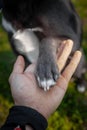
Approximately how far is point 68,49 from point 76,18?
453 millimetres

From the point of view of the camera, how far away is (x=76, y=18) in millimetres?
2369

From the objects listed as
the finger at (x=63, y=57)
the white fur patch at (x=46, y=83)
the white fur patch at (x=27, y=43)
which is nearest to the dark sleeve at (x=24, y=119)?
the white fur patch at (x=46, y=83)

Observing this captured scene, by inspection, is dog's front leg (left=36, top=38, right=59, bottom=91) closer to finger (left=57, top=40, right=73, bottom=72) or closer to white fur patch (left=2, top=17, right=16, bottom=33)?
finger (left=57, top=40, right=73, bottom=72)

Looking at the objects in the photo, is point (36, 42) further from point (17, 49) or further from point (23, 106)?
point (23, 106)

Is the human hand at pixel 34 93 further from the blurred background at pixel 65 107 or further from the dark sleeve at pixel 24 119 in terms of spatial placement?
the blurred background at pixel 65 107

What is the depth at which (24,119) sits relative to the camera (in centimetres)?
150

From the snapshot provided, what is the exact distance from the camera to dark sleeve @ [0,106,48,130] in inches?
58.8

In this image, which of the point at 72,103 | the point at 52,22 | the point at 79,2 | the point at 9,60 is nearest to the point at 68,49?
the point at 52,22

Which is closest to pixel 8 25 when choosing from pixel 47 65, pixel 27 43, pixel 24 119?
pixel 27 43

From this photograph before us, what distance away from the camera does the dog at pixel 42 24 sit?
213cm

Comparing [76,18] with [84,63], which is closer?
[76,18]

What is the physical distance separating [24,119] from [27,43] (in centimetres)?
102

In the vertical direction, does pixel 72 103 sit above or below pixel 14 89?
below

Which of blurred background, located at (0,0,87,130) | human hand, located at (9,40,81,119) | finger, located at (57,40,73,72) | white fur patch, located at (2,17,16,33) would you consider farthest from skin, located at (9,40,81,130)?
blurred background, located at (0,0,87,130)
